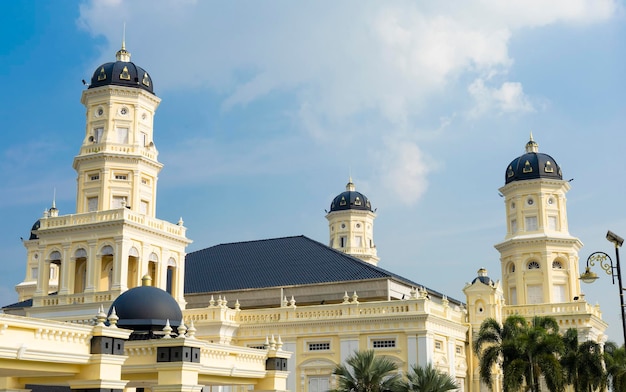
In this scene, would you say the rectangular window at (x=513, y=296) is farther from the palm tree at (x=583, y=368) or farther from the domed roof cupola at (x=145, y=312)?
the domed roof cupola at (x=145, y=312)

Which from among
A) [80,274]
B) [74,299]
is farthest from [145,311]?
[80,274]

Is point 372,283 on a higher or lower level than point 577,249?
Result: lower

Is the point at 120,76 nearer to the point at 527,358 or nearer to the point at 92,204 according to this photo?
the point at 92,204

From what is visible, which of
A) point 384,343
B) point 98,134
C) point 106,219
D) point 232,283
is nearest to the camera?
point 384,343

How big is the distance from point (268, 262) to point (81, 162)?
14.0m

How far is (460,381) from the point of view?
160 ft

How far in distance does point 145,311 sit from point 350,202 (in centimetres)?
7322

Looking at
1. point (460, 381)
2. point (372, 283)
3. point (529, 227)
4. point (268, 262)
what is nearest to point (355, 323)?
point (372, 283)

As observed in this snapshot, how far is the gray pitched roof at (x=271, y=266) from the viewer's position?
2046 inches

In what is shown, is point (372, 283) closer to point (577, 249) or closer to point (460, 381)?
point (460, 381)

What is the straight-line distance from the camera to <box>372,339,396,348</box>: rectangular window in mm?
44469

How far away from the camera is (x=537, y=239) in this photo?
63.3 metres

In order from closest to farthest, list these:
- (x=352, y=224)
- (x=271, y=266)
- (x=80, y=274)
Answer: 1. (x=80, y=274)
2. (x=271, y=266)
3. (x=352, y=224)

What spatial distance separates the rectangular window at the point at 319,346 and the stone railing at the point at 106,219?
1171cm
